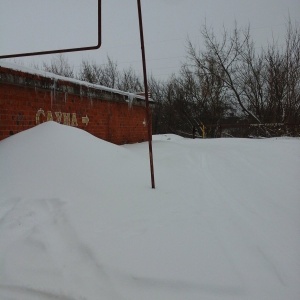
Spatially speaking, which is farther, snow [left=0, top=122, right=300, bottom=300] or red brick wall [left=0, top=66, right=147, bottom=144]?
red brick wall [left=0, top=66, right=147, bottom=144]

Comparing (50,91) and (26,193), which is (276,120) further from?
(26,193)

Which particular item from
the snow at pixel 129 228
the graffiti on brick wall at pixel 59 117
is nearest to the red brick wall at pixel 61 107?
the graffiti on brick wall at pixel 59 117

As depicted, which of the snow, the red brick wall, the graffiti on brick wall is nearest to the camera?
the snow

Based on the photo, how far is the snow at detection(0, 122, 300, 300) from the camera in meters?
1.85

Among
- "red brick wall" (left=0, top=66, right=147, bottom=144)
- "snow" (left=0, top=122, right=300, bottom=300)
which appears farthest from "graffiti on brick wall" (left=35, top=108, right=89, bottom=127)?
"snow" (left=0, top=122, right=300, bottom=300)

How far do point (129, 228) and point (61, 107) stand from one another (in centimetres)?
389

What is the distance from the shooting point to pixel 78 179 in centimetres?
339

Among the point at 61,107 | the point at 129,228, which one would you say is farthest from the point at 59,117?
the point at 129,228

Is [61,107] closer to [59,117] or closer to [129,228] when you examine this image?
[59,117]

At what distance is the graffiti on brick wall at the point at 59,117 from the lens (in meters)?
5.21

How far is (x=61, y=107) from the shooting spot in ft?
18.9

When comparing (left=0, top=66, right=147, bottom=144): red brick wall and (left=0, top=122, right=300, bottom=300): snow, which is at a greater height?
(left=0, top=66, right=147, bottom=144): red brick wall

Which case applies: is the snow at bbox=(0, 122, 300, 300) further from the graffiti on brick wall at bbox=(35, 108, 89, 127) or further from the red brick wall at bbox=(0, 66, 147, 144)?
the graffiti on brick wall at bbox=(35, 108, 89, 127)

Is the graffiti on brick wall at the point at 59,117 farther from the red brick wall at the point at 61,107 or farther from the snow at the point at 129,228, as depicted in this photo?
the snow at the point at 129,228
